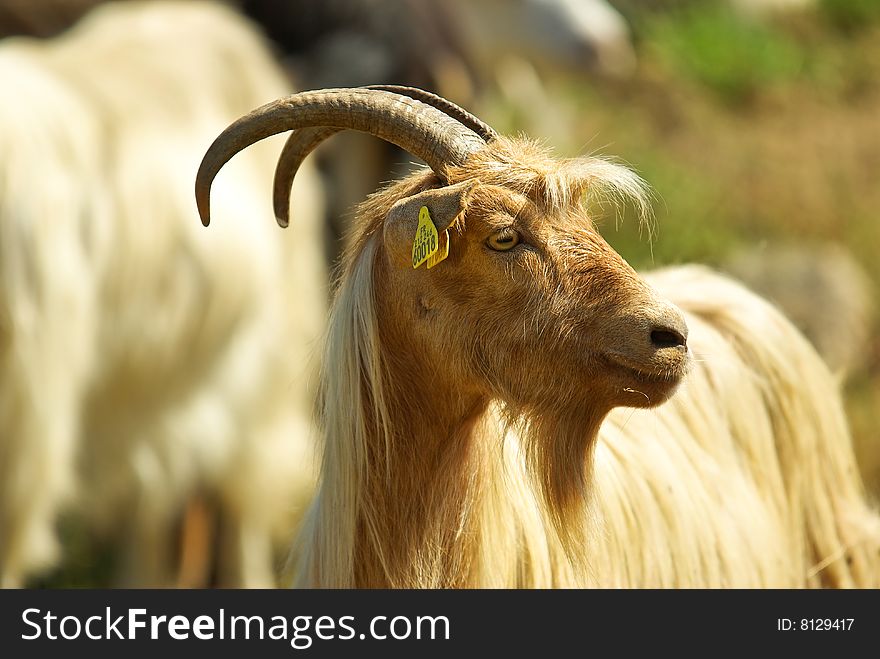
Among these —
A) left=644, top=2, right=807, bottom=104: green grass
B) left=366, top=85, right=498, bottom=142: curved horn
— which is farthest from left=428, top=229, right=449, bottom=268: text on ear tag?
left=644, top=2, right=807, bottom=104: green grass

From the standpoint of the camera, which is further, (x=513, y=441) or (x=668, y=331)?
(x=513, y=441)

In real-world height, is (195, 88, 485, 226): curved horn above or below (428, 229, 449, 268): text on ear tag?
above

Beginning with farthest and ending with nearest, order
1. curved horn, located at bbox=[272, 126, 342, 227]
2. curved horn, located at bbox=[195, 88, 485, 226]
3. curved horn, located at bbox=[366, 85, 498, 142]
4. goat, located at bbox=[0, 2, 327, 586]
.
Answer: goat, located at bbox=[0, 2, 327, 586] → curved horn, located at bbox=[272, 126, 342, 227] → curved horn, located at bbox=[366, 85, 498, 142] → curved horn, located at bbox=[195, 88, 485, 226]

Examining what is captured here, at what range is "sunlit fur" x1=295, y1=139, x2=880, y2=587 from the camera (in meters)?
2.85

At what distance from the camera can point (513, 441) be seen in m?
3.26

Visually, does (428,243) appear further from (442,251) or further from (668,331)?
(668,331)

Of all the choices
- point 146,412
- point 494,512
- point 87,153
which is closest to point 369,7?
point 87,153

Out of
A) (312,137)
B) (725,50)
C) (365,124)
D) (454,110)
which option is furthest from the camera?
(725,50)

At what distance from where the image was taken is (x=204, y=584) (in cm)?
638

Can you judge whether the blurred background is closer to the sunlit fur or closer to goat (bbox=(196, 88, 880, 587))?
the sunlit fur

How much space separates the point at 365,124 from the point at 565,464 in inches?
37.5

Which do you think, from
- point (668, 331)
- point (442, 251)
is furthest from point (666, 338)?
point (442, 251)

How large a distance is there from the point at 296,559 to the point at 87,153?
2587 millimetres

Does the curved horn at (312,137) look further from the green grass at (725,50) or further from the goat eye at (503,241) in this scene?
the green grass at (725,50)
